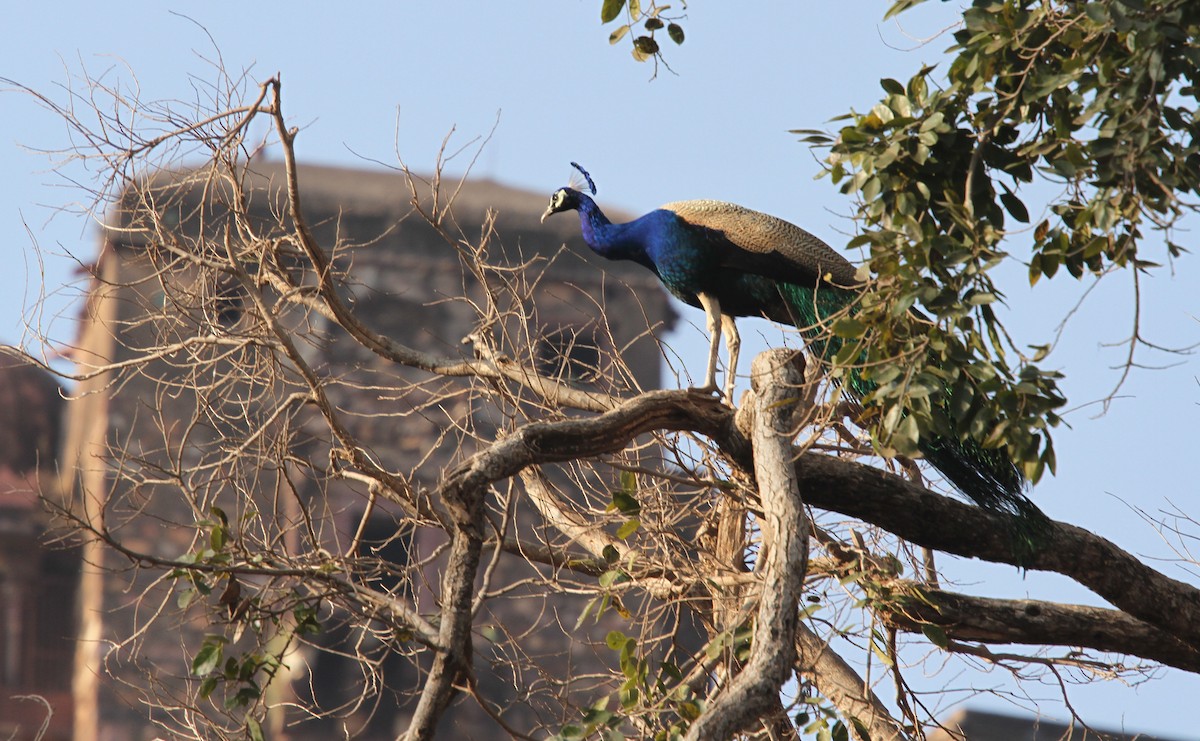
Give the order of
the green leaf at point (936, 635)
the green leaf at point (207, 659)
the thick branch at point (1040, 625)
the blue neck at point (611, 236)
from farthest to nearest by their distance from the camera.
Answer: the blue neck at point (611, 236), the thick branch at point (1040, 625), the green leaf at point (936, 635), the green leaf at point (207, 659)

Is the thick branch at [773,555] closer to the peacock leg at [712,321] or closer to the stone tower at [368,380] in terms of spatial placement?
the peacock leg at [712,321]

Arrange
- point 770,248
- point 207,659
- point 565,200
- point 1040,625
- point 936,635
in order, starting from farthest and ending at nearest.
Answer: point 565,200
point 770,248
point 1040,625
point 936,635
point 207,659

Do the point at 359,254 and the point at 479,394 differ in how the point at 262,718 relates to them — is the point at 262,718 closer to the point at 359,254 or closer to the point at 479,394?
the point at 479,394

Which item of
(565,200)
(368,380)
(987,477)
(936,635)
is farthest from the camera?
(368,380)

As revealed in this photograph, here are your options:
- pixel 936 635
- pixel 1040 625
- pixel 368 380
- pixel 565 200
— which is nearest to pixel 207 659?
pixel 936 635

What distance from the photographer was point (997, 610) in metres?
4.51

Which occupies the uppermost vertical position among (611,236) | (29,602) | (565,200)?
(565,200)

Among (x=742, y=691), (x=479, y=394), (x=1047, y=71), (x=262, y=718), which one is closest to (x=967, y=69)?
(x=1047, y=71)

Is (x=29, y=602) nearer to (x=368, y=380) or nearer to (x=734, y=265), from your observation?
(x=368, y=380)

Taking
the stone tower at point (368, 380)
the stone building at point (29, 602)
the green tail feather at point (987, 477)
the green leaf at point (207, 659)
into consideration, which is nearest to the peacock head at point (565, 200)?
the green tail feather at point (987, 477)

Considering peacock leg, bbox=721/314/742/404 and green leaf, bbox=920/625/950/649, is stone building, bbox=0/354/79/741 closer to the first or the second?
peacock leg, bbox=721/314/742/404

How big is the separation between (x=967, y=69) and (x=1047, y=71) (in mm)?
185

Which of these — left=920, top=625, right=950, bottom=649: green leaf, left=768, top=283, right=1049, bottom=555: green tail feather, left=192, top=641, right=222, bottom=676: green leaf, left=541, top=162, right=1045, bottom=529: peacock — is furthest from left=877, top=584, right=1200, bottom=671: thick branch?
left=192, top=641, right=222, bottom=676: green leaf

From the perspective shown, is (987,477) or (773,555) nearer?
(773,555)
